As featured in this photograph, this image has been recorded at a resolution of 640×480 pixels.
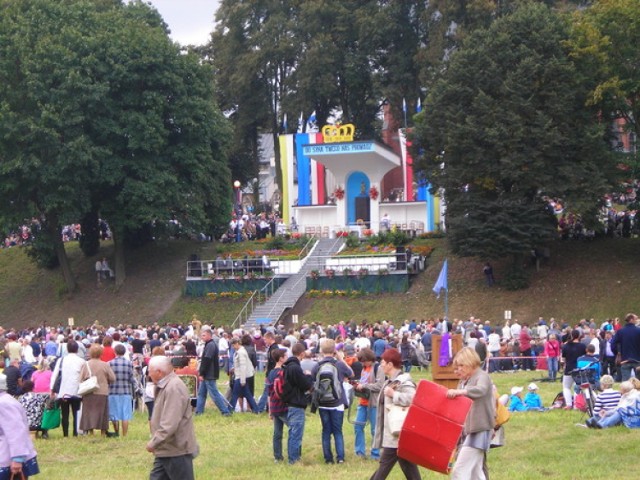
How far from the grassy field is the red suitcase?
3065 millimetres

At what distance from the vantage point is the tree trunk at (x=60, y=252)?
51.7 m

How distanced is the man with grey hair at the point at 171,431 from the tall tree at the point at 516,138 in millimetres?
33878

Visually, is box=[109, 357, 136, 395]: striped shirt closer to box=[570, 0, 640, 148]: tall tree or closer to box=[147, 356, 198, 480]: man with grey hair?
box=[147, 356, 198, 480]: man with grey hair

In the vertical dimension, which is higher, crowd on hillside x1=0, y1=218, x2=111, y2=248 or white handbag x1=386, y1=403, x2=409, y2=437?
crowd on hillside x1=0, y1=218, x2=111, y2=248

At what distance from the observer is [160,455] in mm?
10609

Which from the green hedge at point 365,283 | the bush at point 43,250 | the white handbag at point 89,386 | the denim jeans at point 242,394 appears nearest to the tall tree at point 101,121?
the bush at point 43,250

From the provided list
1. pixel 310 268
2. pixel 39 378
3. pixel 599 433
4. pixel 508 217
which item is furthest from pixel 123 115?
pixel 599 433

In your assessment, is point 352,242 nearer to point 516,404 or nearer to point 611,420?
point 516,404

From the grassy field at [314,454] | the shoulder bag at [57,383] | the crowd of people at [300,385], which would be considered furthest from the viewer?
the shoulder bag at [57,383]

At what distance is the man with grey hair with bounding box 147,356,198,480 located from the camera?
10578 mm

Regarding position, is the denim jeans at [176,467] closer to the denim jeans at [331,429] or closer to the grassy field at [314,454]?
the grassy field at [314,454]

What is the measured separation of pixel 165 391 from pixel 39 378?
31.2 feet

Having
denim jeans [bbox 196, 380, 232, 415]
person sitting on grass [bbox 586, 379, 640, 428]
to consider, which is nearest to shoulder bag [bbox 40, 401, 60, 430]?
denim jeans [bbox 196, 380, 232, 415]

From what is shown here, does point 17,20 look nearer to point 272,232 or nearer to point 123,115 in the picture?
point 123,115
